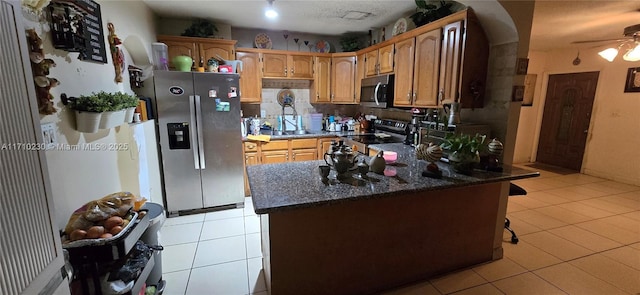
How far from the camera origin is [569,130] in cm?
520

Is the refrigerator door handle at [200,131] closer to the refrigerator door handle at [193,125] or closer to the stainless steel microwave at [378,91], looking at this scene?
the refrigerator door handle at [193,125]

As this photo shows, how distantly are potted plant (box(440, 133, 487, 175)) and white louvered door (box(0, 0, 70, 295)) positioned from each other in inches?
85.8

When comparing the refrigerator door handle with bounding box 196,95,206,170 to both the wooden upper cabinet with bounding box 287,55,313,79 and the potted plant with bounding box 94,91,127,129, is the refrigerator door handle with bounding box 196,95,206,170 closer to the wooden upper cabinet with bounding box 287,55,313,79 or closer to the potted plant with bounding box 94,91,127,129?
the potted plant with bounding box 94,91,127,129

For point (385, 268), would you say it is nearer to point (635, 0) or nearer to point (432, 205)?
point (432, 205)

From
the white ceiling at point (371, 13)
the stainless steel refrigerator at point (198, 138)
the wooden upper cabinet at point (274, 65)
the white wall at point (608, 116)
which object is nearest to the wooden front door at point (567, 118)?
the white wall at point (608, 116)

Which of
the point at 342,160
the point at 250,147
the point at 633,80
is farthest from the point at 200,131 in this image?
the point at 633,80

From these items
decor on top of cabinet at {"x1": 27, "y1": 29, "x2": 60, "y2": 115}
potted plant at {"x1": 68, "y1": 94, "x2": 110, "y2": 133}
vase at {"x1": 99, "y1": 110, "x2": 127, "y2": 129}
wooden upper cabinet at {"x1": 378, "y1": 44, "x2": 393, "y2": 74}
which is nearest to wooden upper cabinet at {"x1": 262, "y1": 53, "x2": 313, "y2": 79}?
wooden upper cabinet at {"x1": 378, "y1": 44, "x2": 393, "y2": 74}

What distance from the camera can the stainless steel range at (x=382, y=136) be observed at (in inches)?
138

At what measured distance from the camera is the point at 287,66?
408cm

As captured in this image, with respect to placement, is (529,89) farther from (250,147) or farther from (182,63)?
(182,63)

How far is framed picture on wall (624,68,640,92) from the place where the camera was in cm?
420

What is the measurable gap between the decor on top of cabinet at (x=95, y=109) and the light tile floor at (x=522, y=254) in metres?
1.26

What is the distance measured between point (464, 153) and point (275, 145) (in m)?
2.47

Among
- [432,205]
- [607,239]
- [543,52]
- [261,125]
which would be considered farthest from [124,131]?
[543,52]
